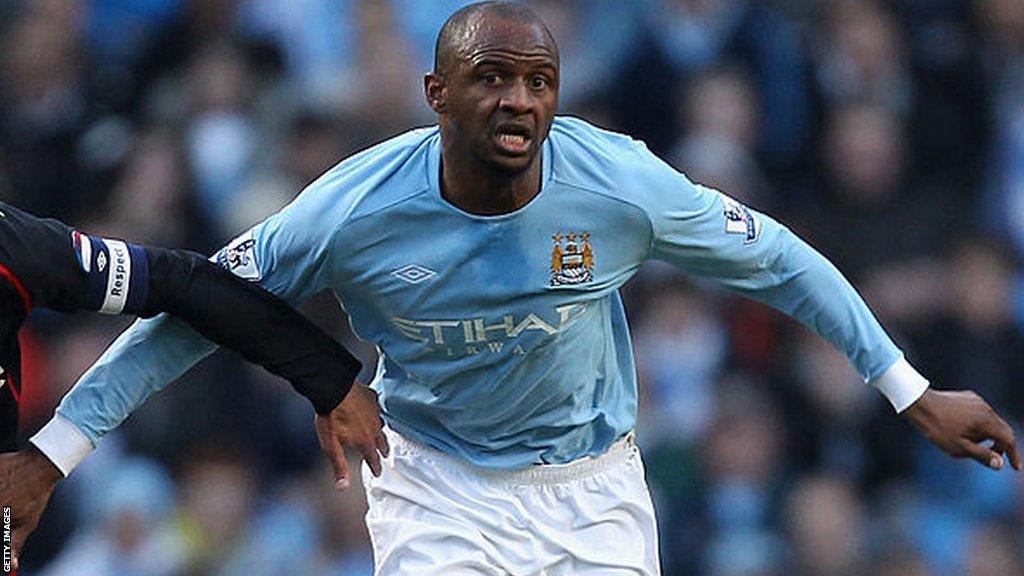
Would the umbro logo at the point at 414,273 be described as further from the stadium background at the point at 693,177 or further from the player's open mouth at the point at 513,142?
the stadium background at the point at 693,177

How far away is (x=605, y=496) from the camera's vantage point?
21.4 feet

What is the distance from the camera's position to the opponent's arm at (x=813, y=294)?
6359 mm

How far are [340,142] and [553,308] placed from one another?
442 centimetres

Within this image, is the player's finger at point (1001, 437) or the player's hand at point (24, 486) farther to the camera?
the player's finger at point (1001, 437)

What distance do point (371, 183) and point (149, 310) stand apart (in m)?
0.64

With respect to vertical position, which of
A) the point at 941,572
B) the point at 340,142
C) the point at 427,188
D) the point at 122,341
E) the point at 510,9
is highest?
the point at 510,9

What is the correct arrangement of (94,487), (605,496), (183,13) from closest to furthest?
1. (605,496)
2. (94,487)
3. (183,13)

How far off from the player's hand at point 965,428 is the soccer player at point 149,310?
148 cm

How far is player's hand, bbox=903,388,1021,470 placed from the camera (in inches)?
256

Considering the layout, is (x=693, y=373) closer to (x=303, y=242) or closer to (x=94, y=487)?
(x=94, y=487)

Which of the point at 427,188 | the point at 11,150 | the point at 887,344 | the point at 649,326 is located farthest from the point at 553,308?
the point at 11,150

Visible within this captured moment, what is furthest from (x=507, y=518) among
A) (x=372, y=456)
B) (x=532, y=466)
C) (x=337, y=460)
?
(x=337, y=460)

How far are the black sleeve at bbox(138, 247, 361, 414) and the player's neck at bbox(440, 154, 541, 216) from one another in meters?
0.51

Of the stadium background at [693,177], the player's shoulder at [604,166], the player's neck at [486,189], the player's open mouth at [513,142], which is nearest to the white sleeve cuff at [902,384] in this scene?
the player's shoulder at [604,166]
